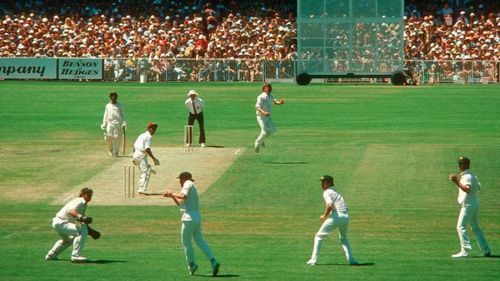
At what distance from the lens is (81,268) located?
81.4ft

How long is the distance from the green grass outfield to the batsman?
2.70ft

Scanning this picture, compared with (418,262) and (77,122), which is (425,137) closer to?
(77,122)

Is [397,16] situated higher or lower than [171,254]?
higher

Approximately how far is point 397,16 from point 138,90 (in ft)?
47.3

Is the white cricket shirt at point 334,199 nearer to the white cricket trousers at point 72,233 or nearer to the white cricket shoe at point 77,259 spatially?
the white cricket trousers at point 72,233

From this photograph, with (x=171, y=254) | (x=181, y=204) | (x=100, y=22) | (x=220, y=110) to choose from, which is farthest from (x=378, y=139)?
(x=100, y=22)

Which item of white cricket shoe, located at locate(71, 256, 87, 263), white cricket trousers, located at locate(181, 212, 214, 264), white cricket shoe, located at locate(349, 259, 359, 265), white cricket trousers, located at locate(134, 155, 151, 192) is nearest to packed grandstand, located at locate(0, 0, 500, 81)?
white cricket trousers, located at locate(134, 155, 151, 192)

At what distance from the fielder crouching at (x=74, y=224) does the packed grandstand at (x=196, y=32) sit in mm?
48607

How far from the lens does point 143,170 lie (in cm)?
3525

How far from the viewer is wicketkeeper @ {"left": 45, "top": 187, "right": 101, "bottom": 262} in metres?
24.0

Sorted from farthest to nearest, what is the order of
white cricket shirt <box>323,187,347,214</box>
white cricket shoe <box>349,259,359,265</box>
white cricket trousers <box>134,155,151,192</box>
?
white cricket trousers <box>134,155,151,192</box>, white cricket shoe <box>349,259,359,265</box>, white cricket shirt <box>323,187,347,214</box>

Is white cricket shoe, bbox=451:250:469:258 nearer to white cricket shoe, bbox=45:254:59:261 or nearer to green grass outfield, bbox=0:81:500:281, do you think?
green grass outfield, bbox=0:81:500:281

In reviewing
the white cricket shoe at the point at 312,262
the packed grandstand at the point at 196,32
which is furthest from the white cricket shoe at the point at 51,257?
the packed grandstand at the point at 196,32

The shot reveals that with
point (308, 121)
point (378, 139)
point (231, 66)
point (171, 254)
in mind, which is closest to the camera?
point (171, 254)
